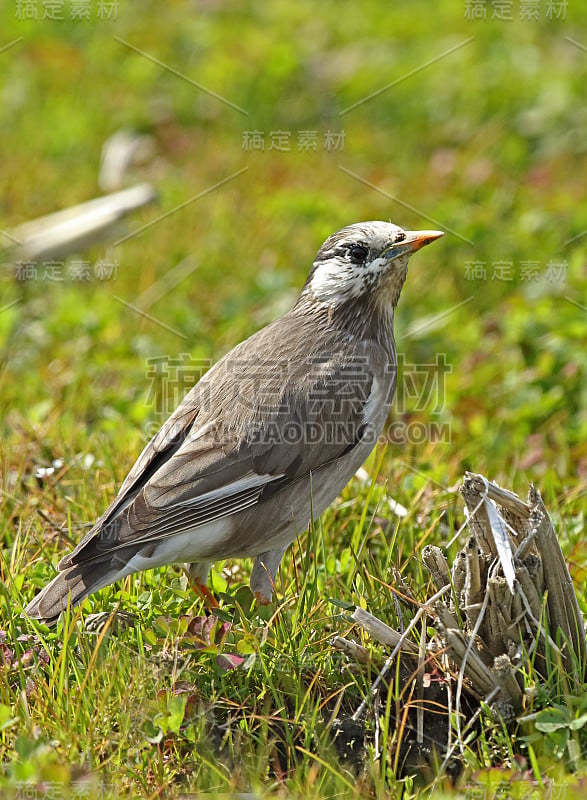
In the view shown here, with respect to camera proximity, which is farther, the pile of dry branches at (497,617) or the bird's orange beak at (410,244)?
the bird's orange beak at (410,244)

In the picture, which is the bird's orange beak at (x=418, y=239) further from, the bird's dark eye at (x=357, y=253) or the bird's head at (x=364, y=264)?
the bird's dark eye at (x=357, y=253)

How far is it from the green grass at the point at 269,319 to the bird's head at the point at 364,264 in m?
0.87

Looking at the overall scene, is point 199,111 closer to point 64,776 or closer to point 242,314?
point 242,314

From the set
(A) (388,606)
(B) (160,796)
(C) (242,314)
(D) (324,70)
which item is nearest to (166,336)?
(C) (242,314)

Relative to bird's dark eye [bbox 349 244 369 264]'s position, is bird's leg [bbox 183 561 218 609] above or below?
below

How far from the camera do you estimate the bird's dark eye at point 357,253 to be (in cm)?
486

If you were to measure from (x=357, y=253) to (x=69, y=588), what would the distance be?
78.4 inches

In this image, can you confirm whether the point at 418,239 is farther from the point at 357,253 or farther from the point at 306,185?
the point at 306,185

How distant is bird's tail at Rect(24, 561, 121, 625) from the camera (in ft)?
13.3

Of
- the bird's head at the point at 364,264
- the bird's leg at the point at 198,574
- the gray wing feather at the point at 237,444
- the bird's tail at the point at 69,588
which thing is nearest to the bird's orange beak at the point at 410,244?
the bird's head at the point at 364,264

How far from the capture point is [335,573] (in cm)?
458

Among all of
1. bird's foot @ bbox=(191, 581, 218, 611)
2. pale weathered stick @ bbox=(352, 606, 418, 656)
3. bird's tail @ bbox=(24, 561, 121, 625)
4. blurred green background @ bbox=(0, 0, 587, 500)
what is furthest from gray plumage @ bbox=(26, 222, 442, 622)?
blurred green background @ bbox=(0, 0, 587, 500)

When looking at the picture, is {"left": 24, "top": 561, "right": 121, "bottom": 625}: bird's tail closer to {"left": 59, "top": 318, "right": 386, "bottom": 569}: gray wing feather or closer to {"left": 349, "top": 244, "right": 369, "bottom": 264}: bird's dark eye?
{"left": 59, "top": 318, "right": 386, "bottom": 569}: gray wing feather

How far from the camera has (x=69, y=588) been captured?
4.08 m
